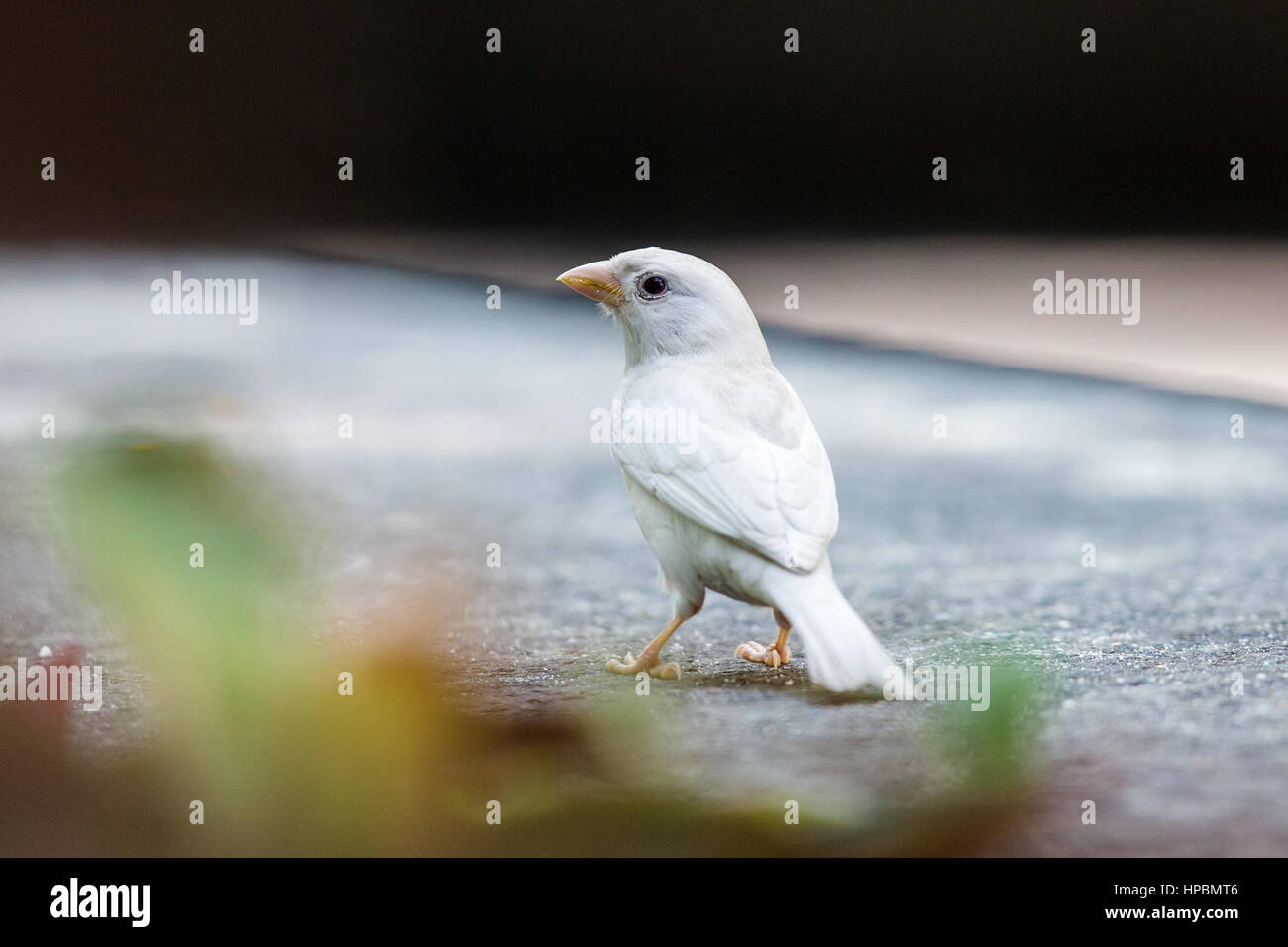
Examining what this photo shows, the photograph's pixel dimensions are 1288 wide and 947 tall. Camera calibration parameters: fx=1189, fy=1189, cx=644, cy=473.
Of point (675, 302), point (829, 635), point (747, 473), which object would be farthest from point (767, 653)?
point (675, 302)

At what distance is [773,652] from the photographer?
113 inches

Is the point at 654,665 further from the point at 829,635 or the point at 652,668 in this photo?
the point at 829,635

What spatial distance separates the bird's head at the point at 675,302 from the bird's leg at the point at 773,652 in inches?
26.6

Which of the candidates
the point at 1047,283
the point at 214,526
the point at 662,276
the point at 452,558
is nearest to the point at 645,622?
the point at 452,558

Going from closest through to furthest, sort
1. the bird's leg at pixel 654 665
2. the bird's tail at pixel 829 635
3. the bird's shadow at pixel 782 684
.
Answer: the bird's tail at pixel 829 635, the bird's shadow at pixel 782 684, the bird's leg at pixel 654 665

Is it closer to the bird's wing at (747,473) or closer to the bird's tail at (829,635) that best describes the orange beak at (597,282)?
the bird's wing at (747,473)

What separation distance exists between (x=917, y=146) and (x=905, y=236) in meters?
0.23

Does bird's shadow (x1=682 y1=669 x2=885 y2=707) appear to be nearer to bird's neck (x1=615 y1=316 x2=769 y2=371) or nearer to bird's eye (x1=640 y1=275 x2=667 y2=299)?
bird's neck (x1=615 y1=316 x2=769 y2=371)

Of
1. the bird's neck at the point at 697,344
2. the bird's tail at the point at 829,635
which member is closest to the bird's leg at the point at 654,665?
the bird's tail at the point at 829,635

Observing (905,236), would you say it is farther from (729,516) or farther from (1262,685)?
(1262,685)

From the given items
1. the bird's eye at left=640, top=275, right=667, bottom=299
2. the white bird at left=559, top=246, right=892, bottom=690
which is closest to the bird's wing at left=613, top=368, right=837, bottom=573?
the white bird at left=559, top=246, right=892, bottom=690

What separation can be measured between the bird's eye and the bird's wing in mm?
261

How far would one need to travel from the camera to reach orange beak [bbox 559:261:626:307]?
9.05 feet

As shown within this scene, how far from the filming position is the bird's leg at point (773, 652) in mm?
2873
